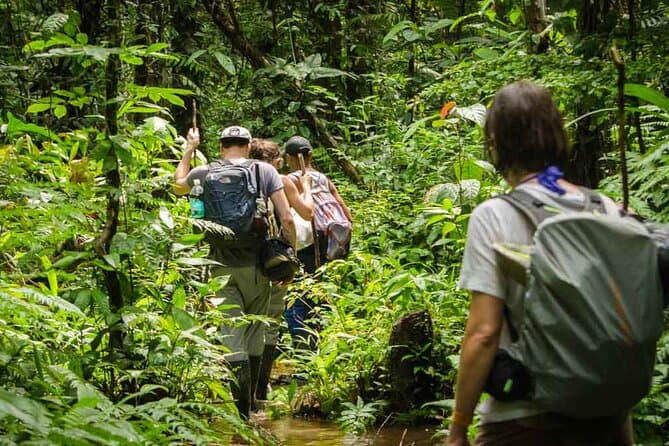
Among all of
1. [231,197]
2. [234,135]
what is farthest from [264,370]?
[234,135]

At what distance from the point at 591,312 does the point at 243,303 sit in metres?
4.44

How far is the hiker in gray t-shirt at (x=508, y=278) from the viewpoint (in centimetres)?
267

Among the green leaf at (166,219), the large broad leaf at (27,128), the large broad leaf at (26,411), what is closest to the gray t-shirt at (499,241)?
the large broad leaf at (26,411)

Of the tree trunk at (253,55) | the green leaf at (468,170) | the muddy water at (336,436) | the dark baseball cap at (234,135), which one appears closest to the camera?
the muddy water at (336,436)

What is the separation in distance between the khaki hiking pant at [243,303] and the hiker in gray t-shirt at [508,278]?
12.3ft

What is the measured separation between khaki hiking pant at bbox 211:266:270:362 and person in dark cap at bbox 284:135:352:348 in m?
1.68

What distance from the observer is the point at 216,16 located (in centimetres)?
1295

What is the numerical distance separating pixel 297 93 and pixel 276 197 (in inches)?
267

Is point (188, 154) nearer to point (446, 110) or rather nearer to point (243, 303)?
point (243, 303)

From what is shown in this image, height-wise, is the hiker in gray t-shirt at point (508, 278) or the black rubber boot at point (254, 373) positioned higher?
the hiker in gray t-shirt at point (508, 278)

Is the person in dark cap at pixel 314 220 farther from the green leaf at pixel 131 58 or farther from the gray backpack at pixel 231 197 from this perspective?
the green leaf at pixel 131 58

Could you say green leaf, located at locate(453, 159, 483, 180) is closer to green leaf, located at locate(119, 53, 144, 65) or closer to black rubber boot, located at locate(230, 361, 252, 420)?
black rubber boot, located at locate(230, 361, 252, 420)

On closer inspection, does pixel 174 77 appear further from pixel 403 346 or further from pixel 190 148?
pixel 403 346

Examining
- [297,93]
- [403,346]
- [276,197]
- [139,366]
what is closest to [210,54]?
[297,93]
